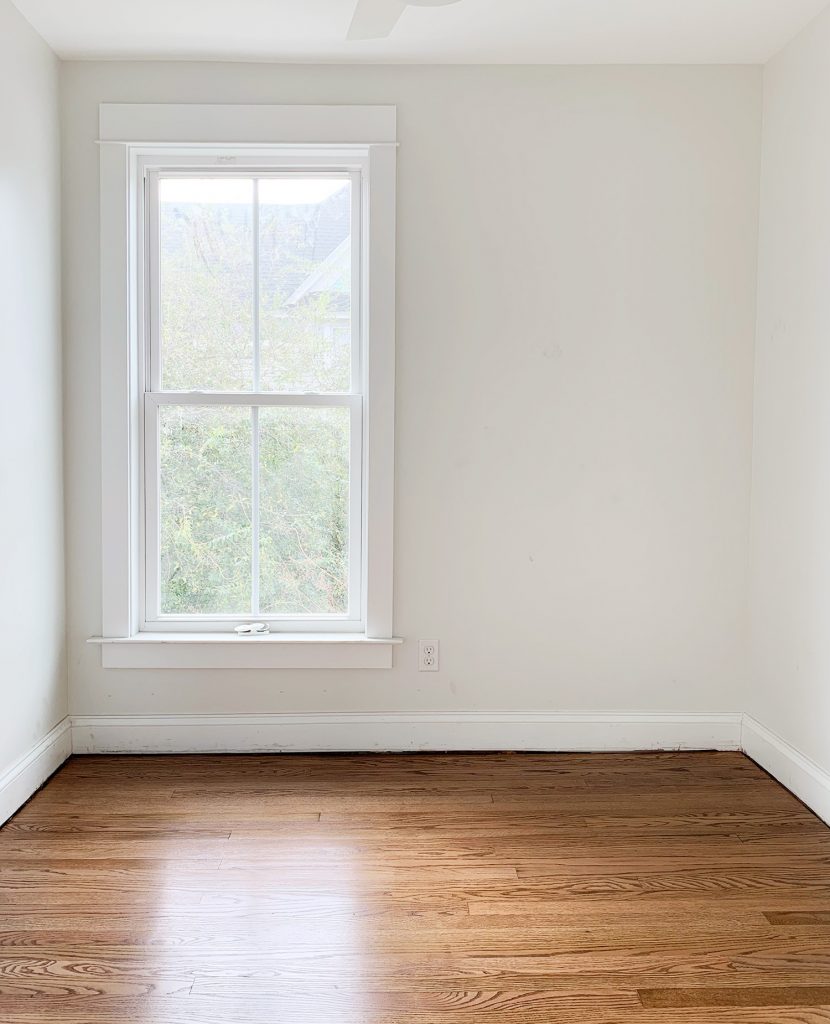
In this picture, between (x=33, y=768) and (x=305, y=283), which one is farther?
(x=305, y=283)

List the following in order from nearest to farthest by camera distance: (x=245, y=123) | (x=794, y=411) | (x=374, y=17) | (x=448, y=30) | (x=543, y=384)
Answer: (x=374, y=17)
(x=448, y=30)
(x=794, y=411)
(x=245, y=123)
(x=543, y=384)

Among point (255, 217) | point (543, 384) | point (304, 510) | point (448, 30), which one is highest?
point (448, 30)

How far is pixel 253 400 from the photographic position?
3115 millimetres

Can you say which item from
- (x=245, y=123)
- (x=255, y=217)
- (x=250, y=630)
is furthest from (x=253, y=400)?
(x=245, y=123)

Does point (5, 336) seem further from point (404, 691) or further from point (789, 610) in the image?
point (789, 610)

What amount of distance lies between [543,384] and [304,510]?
1.01m

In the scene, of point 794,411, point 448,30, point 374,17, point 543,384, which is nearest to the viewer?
point 374,17

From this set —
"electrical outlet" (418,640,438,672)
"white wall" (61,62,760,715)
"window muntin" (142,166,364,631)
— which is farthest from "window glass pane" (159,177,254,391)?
"electrical outlet" (418,640,438,672)

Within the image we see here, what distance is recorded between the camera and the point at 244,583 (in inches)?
125

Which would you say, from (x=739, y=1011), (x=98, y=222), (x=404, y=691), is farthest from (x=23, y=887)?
(x=98, y=222)

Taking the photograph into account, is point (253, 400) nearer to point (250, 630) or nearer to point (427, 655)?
point (250, 630)

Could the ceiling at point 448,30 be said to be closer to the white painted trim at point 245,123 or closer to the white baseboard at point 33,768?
the white painted trim at point 245,123

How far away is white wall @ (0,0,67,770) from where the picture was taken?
101 inches

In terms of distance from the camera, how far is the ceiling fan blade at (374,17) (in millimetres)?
2021
